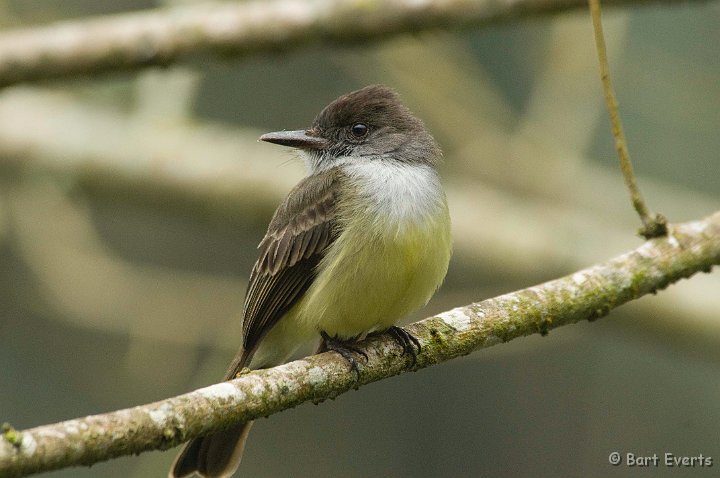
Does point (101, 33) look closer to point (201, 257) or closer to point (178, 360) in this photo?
point (178, 360)

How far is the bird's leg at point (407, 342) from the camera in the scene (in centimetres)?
409

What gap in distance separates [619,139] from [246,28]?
101 inches

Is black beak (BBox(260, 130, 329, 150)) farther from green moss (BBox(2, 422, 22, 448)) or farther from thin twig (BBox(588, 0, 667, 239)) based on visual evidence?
green moss (BBox(2, 422, 22, 448))

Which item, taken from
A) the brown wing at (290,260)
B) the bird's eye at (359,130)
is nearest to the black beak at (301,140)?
the bird's eye at (359,130)

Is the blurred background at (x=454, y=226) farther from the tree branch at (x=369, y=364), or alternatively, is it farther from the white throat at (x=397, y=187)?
the tree branch at (x=369, y=364)

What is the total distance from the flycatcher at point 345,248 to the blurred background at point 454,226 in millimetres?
1065

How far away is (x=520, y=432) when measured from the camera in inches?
356

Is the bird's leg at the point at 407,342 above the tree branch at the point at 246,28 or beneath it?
beneath

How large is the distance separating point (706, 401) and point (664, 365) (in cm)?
79

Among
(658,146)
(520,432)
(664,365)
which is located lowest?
(520,432)

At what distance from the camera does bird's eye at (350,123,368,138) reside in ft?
17.4

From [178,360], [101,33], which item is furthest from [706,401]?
[101,33]

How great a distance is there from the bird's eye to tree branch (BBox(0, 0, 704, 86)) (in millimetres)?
843

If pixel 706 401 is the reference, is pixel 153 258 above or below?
above
